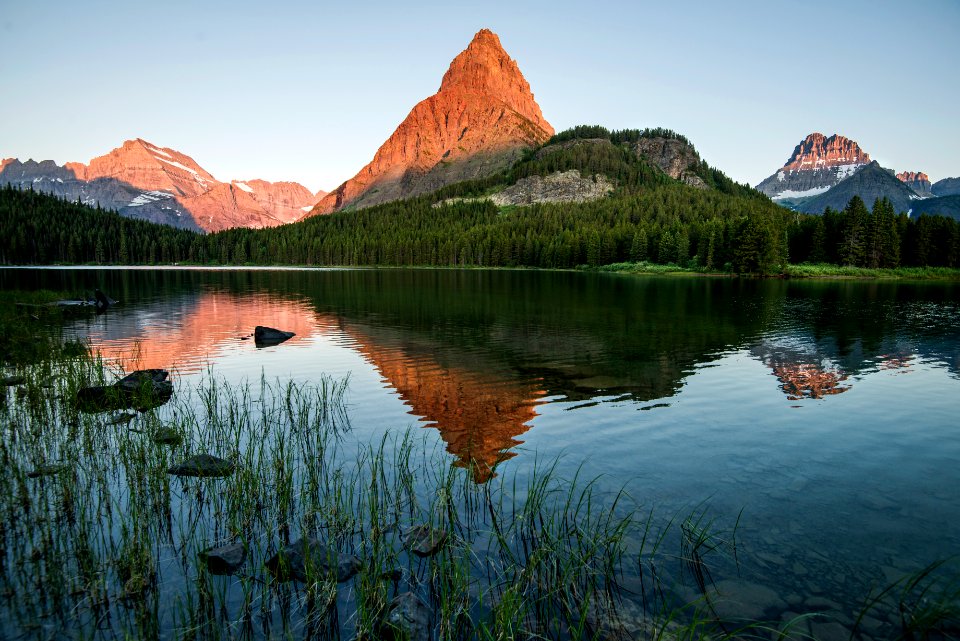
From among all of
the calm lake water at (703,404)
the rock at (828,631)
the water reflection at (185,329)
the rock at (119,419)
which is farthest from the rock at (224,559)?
the water reflection at (185,329)

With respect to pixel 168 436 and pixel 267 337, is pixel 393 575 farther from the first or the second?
pixel 267 337

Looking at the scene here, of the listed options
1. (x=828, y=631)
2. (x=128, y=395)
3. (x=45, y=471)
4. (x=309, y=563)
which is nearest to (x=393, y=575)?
(x=309, y=563)

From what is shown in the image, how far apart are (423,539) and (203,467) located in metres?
6.73

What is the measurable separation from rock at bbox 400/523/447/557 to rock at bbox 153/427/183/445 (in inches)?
319

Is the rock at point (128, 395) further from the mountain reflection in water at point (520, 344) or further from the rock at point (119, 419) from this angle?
the mountain reflection in water at point (520, 344)

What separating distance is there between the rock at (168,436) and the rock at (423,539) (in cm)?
810

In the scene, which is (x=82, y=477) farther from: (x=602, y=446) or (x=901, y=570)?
(x=901, y=570)

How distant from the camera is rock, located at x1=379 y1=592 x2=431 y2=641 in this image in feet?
24.1

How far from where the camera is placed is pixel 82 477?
12.8 meters

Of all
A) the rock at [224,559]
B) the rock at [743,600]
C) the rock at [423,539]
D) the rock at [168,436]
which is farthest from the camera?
the rock at [168,436]

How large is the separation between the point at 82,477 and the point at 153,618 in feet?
23.2

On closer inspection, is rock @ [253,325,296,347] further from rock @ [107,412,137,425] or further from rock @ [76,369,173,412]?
rock @ [107,412,137,425]

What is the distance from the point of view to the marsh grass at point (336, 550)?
7.82 metres

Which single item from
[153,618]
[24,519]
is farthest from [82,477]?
[153,618]
